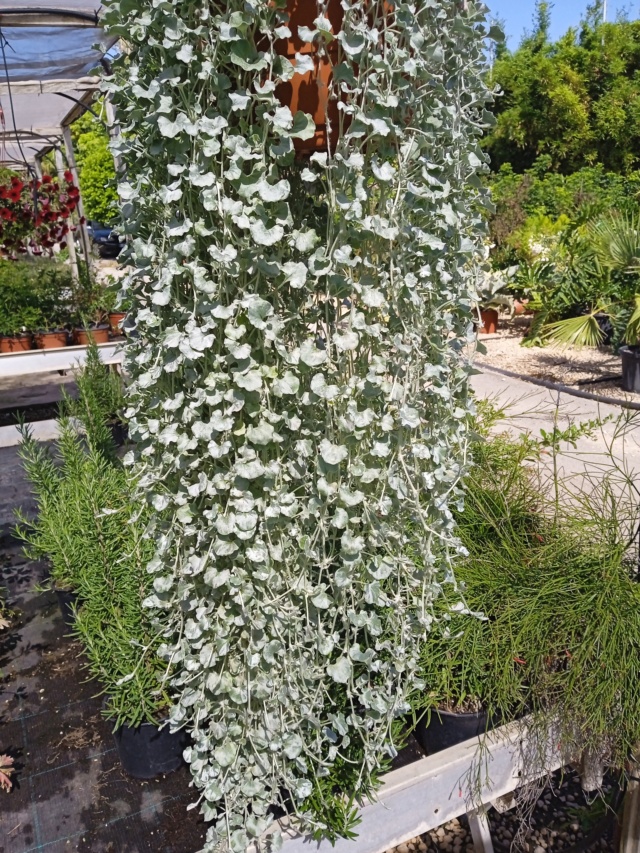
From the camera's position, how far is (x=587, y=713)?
1.50m

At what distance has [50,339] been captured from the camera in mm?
5184

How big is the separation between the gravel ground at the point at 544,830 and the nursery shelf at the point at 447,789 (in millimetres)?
348

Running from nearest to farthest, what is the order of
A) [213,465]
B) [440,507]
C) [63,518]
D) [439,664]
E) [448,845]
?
[213,465] → [440,507] → [439,664] → [448,845] → [63,518]

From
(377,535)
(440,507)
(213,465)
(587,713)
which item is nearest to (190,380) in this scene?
(213,465)

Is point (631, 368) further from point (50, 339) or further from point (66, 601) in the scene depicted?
point (66, 601)

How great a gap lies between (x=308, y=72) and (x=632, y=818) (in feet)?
5.95

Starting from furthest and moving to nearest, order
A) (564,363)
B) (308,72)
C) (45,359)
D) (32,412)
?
(564,363) < (32,412) < (45,359) < (308,72)

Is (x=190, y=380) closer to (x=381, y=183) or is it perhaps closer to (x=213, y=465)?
(x=213, y=465)

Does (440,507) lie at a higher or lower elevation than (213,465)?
lower

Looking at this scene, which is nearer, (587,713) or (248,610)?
(248,610)

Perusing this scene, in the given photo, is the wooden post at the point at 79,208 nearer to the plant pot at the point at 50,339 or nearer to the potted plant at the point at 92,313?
the potted plant at the point at 92,313

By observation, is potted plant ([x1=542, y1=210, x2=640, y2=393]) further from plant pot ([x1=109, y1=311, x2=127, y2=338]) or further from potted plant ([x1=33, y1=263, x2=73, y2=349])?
potted plant ([x1=33, y1=263, x2=73, y2=349])

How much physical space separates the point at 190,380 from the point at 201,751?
0.76 m

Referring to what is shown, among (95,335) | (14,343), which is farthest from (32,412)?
(95,335)
